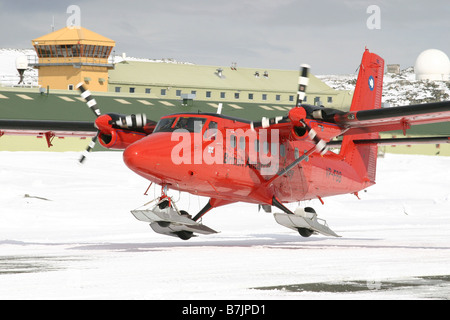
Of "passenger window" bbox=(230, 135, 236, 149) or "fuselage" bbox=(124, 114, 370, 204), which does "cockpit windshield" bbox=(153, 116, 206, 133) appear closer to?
"fuselage" bbox=(124, 114, 370, 204)

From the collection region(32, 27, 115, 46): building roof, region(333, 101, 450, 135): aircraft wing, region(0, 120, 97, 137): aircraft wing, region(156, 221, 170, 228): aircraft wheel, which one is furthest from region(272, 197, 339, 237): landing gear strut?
region(32, 27, 115, 46): building roof

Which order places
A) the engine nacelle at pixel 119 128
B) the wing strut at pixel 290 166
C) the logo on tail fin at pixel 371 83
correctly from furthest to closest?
the logo on tail fin at pixel 371 83 → the engine nacelle at pixel 119 128 → the wing strut at pixel 290 166

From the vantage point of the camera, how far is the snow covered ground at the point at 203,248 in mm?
12266

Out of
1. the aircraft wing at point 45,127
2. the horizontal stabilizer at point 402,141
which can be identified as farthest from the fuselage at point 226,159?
the aircraft wing at point 45,127

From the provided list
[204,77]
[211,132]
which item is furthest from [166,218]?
[204,77]

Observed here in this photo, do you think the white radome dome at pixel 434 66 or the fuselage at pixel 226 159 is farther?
the white radome dome at pixel 434 66

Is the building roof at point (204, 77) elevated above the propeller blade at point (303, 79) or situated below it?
above

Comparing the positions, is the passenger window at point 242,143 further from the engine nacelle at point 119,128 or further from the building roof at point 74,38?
the building roof at point 74,38

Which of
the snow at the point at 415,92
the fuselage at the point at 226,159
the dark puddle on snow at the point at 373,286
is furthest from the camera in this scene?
the snow at the point at 415,92

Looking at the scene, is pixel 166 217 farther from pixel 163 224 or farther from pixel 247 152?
pixel 247 152

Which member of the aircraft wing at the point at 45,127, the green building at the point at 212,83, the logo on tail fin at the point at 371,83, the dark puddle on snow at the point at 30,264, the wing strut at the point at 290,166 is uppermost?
the green building at the point at 212,83

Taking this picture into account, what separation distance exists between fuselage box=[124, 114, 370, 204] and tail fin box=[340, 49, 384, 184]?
2.38m

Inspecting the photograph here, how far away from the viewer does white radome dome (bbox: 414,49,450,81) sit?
128m

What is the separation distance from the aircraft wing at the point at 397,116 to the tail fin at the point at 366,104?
416 cm
